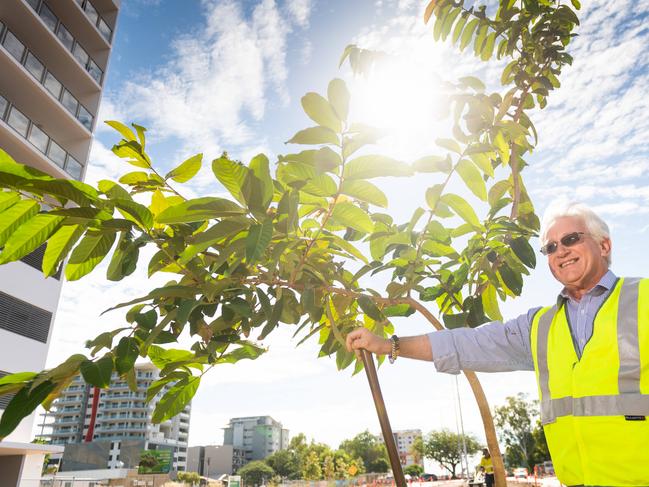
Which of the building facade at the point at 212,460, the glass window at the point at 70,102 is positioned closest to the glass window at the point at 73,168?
the glass window at the point at 70,102

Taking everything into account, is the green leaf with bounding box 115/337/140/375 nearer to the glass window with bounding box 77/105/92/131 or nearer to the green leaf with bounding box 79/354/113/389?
the green leaf with bounding box 79/354/113/389

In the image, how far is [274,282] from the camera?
1514 mm

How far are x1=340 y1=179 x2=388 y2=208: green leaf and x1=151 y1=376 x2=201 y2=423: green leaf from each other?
92cm

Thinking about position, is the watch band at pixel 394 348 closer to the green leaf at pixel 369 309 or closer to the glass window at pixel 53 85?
the green leaf at pixel 369 309

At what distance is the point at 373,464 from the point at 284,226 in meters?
99.4

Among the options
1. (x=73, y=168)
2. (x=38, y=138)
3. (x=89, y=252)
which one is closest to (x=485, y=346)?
(x=89, y=252)

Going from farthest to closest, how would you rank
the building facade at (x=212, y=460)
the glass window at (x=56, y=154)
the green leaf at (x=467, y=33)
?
the building facade at (x=212, y=460)
the glass window at (x=56, y=154)
the green leaf at (x=467, y=33)

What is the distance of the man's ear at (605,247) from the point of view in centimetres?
144

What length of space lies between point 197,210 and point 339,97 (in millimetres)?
470

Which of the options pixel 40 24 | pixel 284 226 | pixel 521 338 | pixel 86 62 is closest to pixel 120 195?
pixel 284 226

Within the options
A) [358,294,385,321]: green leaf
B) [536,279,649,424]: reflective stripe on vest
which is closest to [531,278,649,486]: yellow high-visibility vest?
[536,279,649,424]: reflective stripe on vest

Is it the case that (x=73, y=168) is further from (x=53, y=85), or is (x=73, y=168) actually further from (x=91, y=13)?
(x=91, y=13)

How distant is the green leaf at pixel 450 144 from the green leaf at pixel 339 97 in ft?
1.27

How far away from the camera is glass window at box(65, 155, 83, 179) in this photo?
19.0 m
